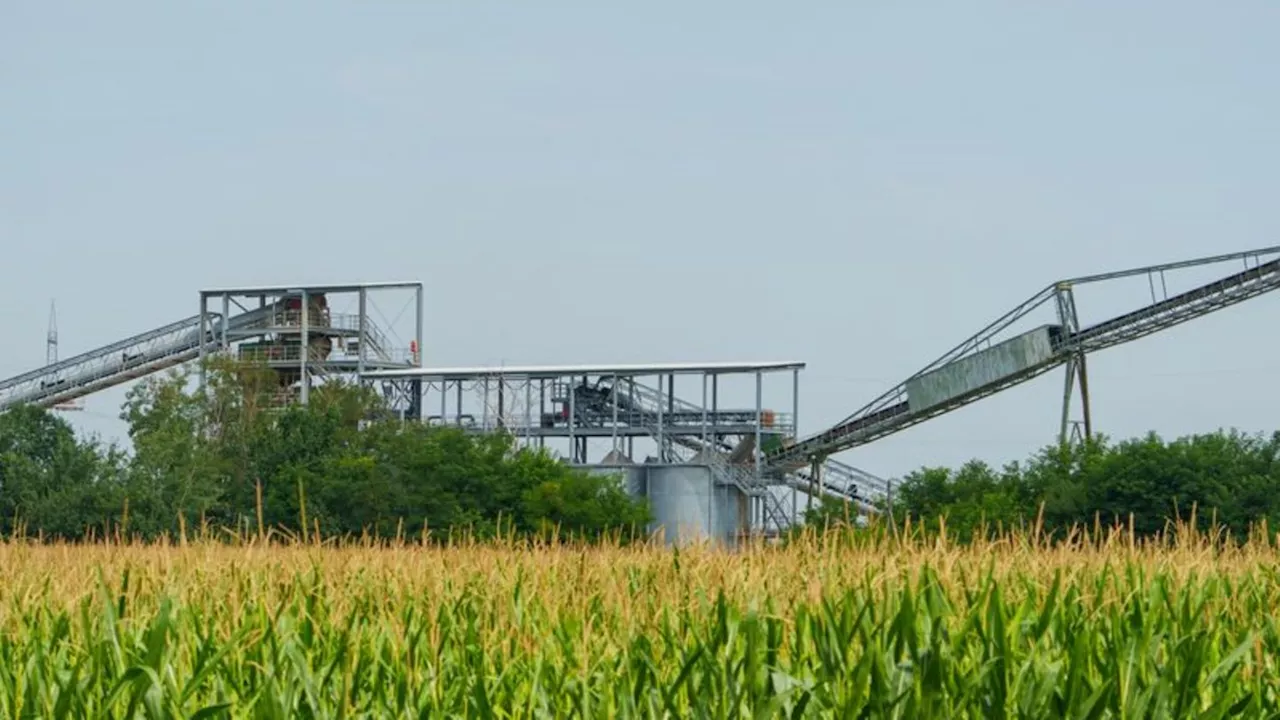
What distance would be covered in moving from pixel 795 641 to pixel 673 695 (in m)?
1.42

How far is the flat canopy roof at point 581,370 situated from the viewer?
52.4m

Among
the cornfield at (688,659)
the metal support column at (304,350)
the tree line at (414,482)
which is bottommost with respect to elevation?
the cornfield at (688,659)

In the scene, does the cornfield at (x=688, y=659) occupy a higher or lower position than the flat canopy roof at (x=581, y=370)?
lower

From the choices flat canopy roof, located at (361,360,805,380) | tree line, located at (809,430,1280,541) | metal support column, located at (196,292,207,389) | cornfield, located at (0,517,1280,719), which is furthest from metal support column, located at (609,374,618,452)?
cornfield, located at (0,517,1280,719)

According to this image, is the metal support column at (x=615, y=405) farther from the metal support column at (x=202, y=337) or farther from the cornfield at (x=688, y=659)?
the cornfield at (x=688, y=659)

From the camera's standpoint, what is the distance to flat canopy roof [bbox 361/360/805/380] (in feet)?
172

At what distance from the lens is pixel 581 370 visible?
180 ft

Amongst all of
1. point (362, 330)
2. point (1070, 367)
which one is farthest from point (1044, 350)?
point (362, 330)

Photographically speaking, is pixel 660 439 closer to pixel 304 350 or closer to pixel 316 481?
pixel 316 481

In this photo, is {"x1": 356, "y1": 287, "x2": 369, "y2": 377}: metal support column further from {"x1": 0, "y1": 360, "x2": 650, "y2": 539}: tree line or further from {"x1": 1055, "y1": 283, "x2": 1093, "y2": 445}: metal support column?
{"x1": 1055, "y1": 283, "x2": 1093, "y2": 445}: metal support column

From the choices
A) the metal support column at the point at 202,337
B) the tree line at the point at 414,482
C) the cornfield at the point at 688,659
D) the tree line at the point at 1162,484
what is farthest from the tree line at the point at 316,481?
the cornfield at the point at 688,659

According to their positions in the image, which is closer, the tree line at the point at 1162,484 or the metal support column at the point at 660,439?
the tree line at the point at 1162,484

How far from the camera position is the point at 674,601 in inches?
485

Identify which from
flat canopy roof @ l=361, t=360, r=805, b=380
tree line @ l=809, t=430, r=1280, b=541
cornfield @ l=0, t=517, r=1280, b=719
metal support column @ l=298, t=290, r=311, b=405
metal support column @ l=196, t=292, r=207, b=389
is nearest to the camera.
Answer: cornfield @ l=0, t=517, r=1280, b=719
